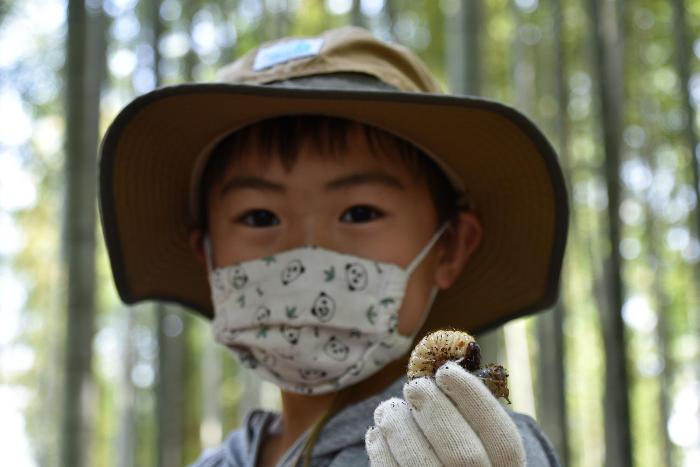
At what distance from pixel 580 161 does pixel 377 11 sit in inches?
171

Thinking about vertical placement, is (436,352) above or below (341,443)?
above

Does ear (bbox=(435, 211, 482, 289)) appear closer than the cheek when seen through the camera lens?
No

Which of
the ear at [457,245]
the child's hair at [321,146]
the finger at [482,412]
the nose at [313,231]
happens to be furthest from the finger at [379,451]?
the ear at [457,245]

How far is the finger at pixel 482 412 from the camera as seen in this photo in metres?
1.02

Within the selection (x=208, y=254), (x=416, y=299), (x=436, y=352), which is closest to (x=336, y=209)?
(x=416, y=299)

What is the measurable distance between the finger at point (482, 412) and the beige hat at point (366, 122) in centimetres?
65

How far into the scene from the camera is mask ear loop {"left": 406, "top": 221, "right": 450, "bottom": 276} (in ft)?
5.57

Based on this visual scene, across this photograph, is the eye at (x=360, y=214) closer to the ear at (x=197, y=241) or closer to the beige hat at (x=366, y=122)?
the beige hat at (x=366, y=122)

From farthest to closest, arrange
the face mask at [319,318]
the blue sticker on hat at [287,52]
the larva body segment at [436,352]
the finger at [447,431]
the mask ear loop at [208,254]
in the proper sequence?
the mask ear loop at [208,254]
the blue sticker on hat at [287,52]
the face mask at [319,318]
the larva body segment at [436,352]
the finger at [447,431]

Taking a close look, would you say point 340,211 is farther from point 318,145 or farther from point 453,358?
point 453,358

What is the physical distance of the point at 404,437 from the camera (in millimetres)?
1057

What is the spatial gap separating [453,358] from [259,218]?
0.66m

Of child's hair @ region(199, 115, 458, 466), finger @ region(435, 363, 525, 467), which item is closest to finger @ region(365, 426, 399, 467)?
finger @ region(435, 363, 525, 467)

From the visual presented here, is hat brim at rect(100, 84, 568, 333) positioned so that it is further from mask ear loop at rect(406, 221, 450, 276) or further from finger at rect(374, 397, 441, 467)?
finger at rect(374, 397, 441, 467)
